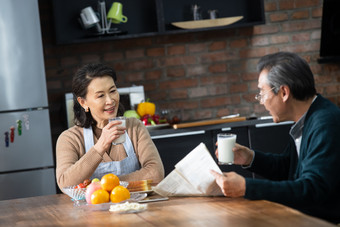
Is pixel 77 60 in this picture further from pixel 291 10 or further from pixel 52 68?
pixel 291 10

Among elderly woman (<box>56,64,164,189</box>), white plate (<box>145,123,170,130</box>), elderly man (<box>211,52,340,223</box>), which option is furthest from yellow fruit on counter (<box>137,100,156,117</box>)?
elderly man (<box>211,52,340,223</box>)

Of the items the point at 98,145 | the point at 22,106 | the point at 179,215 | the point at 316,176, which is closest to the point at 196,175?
the point at 179,215

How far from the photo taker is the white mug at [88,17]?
4188 mm

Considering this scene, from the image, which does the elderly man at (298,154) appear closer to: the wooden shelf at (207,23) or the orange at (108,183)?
the orange at (108,183)

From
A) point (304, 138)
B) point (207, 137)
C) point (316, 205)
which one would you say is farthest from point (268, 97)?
point (207, 137)

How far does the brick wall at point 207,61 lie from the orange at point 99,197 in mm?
2514

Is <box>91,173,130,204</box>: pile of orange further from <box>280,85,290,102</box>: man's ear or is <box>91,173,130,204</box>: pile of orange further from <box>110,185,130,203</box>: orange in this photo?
<box>280,85,290,102</box>: man's ear

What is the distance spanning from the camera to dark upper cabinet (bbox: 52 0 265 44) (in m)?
4.31

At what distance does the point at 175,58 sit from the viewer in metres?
4.58

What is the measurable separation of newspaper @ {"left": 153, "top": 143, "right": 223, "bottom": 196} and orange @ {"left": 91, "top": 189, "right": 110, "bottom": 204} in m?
0.23

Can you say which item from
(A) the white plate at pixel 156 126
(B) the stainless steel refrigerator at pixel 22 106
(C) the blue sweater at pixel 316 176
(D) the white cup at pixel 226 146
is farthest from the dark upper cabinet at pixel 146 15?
(C) the blue sweater at pixel 316 176

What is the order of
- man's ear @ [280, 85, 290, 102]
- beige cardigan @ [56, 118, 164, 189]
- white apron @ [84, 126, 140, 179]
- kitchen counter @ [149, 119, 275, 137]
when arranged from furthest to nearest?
kitchen counter @ [149, 119, 275, 137] → white apron @ [84, 126, 140, 179] → beige cardigan @ [56, 118, 164, 189] → man's ear @ [280, 85, 290, 102]

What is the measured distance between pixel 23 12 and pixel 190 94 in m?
1.57

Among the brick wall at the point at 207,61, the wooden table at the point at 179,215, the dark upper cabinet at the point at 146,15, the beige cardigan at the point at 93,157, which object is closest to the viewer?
the wooden table at the point at 179,215
